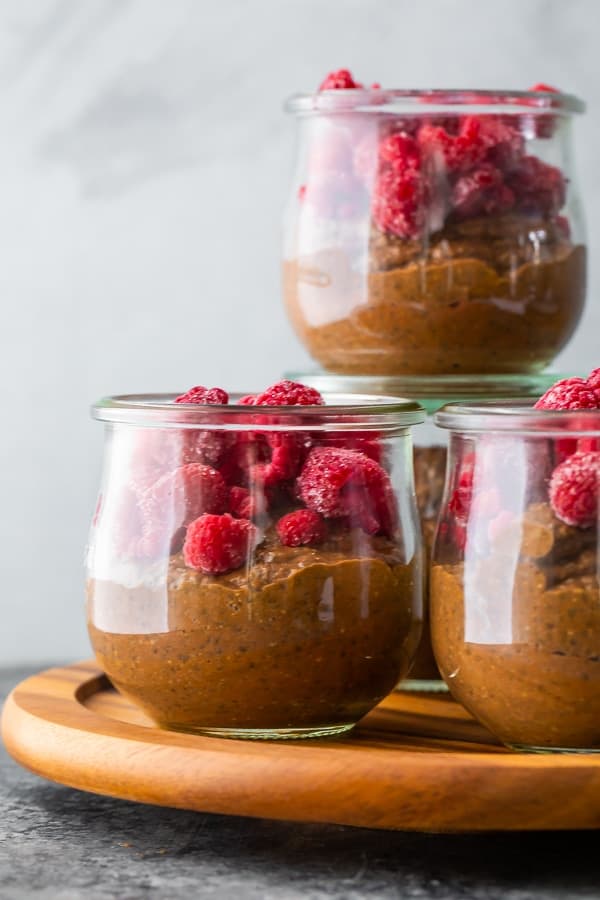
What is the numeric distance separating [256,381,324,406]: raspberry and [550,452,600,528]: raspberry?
204 mm

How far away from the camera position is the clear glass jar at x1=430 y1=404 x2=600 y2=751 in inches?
36.5

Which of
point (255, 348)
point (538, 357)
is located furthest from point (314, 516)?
point (255, 348)

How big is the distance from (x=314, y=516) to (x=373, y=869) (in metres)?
0.23

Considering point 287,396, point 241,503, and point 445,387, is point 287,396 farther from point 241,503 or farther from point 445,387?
point 445,387

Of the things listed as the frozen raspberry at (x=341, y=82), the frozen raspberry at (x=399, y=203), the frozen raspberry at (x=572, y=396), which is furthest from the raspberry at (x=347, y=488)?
the frozen raspberry at (x=341, y=82)

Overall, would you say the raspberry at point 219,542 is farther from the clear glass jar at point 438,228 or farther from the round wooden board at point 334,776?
the clear glass jar at point 438,228

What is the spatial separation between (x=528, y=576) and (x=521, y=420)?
100 mm

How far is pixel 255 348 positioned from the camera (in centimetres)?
194

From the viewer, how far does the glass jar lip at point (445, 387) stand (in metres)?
1.21

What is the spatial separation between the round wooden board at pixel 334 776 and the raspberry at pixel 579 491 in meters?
0.15

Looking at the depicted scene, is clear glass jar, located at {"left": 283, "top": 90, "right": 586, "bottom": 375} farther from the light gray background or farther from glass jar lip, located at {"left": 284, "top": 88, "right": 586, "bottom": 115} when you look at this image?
the light gray background

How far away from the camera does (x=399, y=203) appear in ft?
3.81

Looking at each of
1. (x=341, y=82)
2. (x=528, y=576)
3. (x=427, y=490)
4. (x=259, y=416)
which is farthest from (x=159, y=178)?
(x=528, y=576)

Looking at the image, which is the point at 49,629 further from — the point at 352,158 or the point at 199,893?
the point at 199,893
